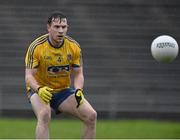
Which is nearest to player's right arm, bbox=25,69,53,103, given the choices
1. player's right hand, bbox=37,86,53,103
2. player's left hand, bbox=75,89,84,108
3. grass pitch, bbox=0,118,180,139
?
player's right hand, bbox=37,86,53,103

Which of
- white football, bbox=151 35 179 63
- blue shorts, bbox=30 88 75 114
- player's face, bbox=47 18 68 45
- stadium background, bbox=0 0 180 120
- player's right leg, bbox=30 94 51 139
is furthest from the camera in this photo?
stadium background, bbox=0 0 180 120

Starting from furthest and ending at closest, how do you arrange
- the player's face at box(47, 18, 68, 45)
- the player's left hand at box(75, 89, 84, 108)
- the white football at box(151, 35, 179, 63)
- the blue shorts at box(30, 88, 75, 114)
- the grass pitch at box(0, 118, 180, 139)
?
the grass pitch at box(0, 118, 180, 139)
the white football at box(151, 35, 179, 63)
the blue shorts at box(30, 88, 75, 114)
the player's face at box(47, 18, 68, 45)
the player's left hand at box(75, 89, 84, 108)

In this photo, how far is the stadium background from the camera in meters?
16.4

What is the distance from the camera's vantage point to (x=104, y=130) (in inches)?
491

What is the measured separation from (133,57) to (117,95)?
1212 millimetres

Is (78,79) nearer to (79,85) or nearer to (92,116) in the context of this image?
(79,85)

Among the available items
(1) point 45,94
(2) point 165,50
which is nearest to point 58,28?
(1) point 45,94

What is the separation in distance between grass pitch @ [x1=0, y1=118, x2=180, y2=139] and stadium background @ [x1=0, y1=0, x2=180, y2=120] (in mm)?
1589

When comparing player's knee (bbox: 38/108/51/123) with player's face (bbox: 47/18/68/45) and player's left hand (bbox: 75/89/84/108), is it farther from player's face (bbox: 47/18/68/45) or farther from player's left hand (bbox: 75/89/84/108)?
player's face (bbox: 47/18/68/45)

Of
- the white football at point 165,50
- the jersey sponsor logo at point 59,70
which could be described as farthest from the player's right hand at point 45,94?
the white football at point 165,50

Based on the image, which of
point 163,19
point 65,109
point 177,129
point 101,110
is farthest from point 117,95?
point 65,109

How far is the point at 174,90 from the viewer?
16922 mm

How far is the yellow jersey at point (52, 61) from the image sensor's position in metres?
8.49

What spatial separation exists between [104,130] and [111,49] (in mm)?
4933
